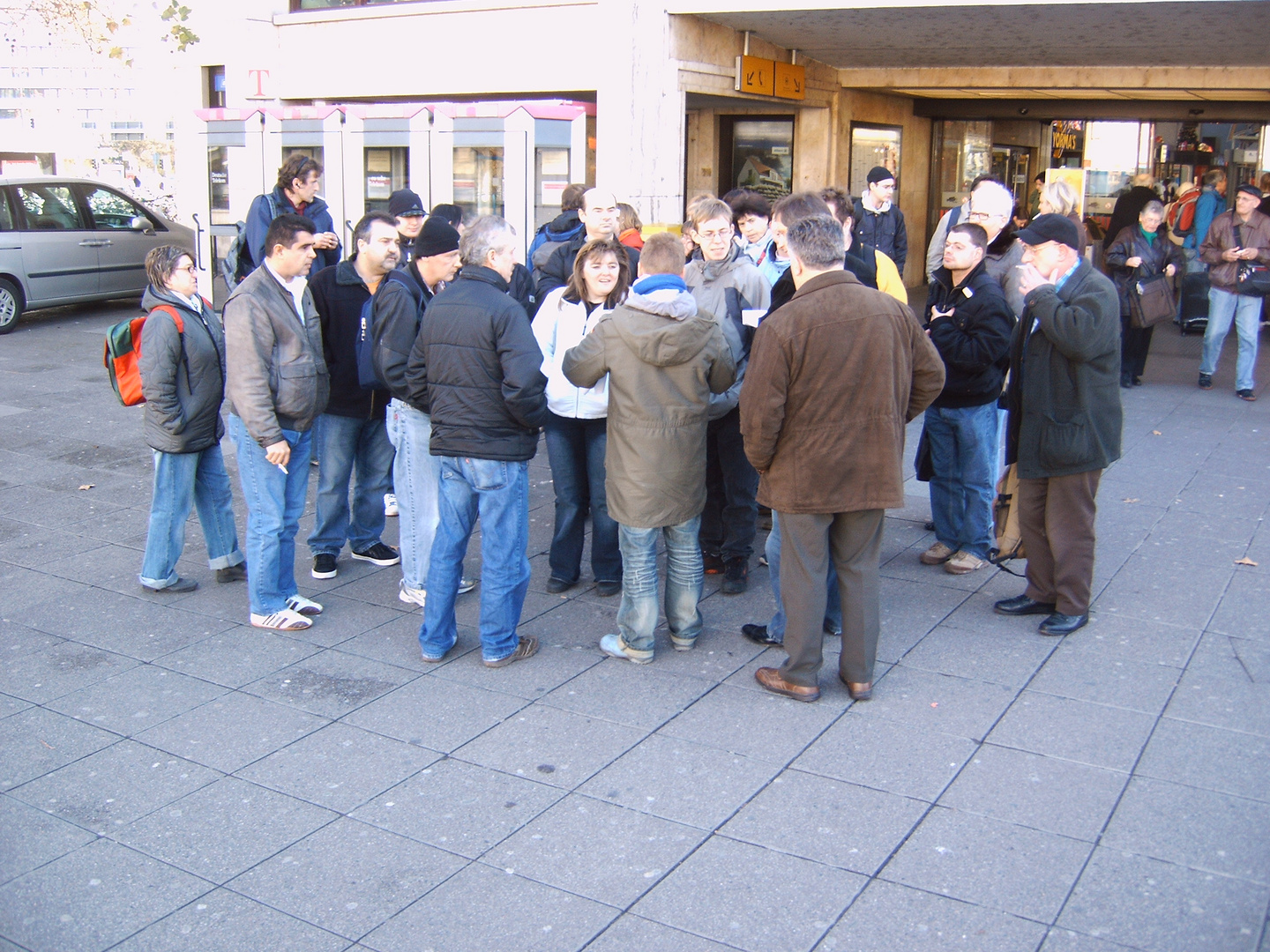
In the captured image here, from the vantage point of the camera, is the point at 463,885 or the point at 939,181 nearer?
the point at 463,885

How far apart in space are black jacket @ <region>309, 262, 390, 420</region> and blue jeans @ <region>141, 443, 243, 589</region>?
0.65 m

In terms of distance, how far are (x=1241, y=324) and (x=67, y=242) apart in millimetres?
12891

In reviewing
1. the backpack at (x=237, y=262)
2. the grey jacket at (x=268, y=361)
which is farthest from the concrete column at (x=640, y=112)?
the grey jacket at (x=268, y=361)

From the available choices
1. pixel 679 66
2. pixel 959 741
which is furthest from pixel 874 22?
pixel 959 741

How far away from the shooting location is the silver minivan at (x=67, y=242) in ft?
43.8

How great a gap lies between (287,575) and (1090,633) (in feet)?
11.8

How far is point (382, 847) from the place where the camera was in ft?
11.3

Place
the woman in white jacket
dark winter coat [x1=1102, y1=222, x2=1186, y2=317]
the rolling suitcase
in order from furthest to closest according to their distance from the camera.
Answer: the rolling suitcase → dark winter coat [x1=1102, y1=222, x2=1186, y2=317] → the woman in white jacket

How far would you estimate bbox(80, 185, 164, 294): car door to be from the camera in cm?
1436

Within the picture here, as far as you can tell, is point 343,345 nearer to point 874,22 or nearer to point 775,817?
point 775,817

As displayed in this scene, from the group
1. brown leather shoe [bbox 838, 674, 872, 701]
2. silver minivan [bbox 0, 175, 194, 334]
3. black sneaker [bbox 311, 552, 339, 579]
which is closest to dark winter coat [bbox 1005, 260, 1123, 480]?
brown leather shoe [bbox 838, 674, 872, 701]

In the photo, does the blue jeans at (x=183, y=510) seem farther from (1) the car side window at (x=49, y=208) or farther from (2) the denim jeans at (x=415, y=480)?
(1) the car side window at (x=49, y=208)

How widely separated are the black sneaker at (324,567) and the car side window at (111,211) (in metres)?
10.5

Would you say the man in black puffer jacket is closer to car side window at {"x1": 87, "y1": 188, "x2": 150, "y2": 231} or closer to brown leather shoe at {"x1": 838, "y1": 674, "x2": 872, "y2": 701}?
brown leather shoe at {"x1": 838, "y1": 674, "x2": 872, "y2": 701}
